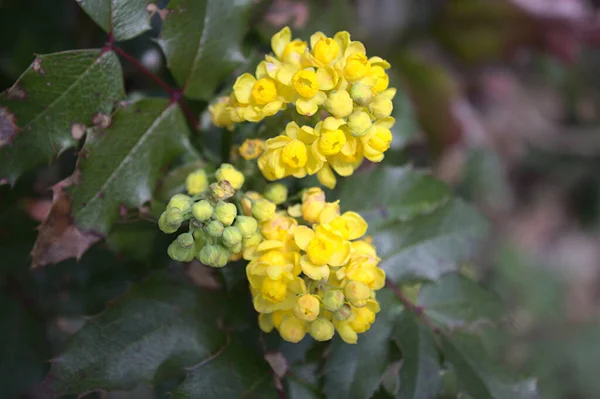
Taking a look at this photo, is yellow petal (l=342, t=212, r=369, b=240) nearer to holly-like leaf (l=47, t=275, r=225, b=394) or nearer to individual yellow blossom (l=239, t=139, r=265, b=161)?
individual yellow blossom (l=239, t=139, r=265, b=161)

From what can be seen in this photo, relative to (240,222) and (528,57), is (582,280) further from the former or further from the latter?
(240,222)

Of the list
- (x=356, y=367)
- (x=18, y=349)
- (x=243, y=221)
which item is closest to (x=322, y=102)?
(x=243, y=221)

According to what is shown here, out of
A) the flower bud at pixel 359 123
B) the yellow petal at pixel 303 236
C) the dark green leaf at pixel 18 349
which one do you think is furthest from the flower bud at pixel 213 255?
the dark green leaf at pixel 18 349

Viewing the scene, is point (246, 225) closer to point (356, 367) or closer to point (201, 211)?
point (201, 211)

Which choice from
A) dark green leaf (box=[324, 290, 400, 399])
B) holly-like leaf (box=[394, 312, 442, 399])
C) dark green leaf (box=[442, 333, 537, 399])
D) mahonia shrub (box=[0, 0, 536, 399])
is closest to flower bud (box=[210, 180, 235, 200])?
mahonia shrub (box=[0, 0, 536, 399])

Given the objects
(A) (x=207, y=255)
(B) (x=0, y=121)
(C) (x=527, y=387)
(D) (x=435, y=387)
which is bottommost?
(C) (x=527, y=387)

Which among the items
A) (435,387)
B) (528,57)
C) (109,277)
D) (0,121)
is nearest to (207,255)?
(0,121)

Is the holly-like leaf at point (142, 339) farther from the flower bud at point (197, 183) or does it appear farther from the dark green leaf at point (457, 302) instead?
the dark green leaf at point (457, 302)
